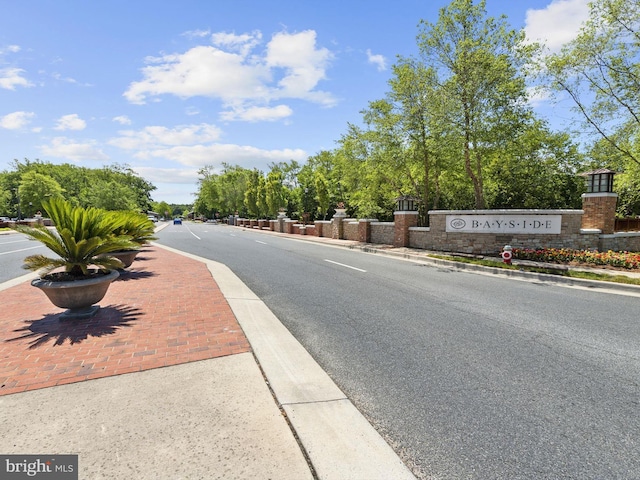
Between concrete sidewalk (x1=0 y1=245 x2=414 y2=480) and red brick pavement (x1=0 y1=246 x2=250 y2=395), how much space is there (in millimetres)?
24

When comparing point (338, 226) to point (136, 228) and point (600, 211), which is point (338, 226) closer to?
point (600, 211)

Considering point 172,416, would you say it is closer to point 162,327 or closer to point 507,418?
point 162,327

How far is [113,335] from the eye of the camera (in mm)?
4801

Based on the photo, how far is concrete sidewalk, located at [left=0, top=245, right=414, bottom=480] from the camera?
2428 mm

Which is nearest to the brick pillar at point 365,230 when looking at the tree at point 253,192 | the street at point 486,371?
the street at point 486,371

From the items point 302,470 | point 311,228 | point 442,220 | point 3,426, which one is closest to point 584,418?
point 302,470

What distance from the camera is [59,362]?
3.93 metres

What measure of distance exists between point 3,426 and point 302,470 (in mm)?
2545

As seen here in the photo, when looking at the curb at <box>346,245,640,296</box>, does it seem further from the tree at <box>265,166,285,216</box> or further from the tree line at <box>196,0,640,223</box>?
the tree at <box>265,166,285,216</box>

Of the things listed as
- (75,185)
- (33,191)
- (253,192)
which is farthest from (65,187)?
(253,192)

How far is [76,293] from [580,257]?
15139 millimetres

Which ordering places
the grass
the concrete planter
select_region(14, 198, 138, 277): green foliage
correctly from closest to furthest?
the concrete planter, select_region(14, 198, 138, 277): green foliage, the grass

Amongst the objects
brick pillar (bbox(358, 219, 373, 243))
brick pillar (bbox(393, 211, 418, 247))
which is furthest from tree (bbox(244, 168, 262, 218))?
brick pillar (bbox(393, 211, 418, 247))

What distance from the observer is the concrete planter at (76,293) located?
5.18 m
